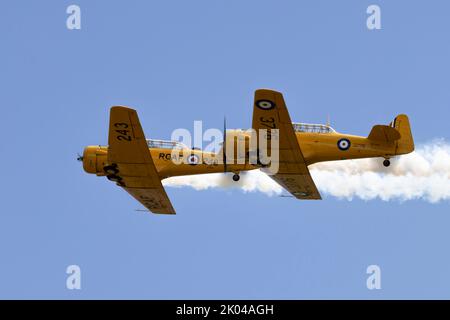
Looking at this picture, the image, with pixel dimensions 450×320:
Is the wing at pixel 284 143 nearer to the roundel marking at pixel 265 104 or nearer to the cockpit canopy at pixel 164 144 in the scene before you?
the roundel marking at pixel 265 104

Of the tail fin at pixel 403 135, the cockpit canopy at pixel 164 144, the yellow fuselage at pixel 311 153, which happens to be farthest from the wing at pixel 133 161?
the tail fin at pixel 403 135

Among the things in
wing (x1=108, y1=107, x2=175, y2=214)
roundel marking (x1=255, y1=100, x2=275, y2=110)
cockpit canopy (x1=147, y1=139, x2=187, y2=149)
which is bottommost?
wing (x1=108, y1=107, x2=175, y2=214)

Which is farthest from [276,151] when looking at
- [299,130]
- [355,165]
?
[355,165]

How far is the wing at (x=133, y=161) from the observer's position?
175ft

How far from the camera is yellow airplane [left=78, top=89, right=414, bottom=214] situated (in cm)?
5300

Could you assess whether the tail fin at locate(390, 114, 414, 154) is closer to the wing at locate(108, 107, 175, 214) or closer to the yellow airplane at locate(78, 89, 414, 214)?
the yellow airplane at locate(78, 89, 414, 214)

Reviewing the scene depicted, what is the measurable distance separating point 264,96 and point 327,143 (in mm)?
4176

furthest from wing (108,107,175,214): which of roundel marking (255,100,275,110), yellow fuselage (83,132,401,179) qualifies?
roundel marking (255,100,275,110)

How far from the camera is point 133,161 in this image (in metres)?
55.0

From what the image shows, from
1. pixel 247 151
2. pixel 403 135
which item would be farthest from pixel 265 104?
pixel 403 135

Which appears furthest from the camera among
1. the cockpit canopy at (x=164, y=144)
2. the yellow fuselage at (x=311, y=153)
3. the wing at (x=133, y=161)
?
the cockpit canopy at (x=164, y=144)

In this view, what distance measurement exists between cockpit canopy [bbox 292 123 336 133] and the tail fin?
2507mm

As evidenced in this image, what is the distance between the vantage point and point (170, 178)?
5931 cm

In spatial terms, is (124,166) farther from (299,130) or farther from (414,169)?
(414,169)
